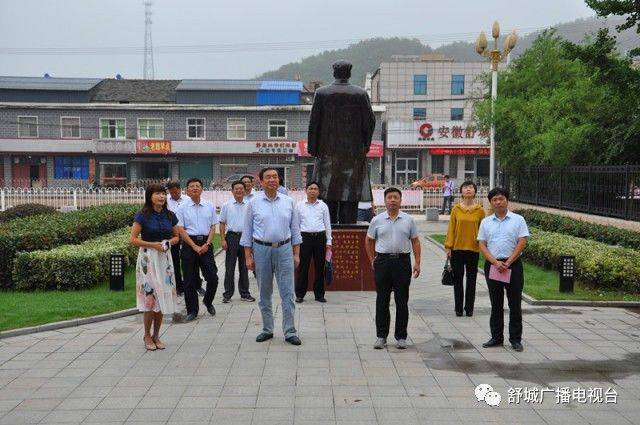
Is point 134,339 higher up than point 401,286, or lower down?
lower down

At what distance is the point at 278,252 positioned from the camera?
615 cm

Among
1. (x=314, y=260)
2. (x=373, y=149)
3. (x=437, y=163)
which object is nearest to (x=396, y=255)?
(x=314, y=260)

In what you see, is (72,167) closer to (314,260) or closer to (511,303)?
(314,260)

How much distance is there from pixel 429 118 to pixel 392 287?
37.5 metres

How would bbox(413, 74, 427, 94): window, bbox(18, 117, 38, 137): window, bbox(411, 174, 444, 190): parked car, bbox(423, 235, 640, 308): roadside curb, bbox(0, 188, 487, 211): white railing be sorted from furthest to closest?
1. bbox(413, 74, 427, 94): window
2. bbox(18, 117, 38, 137): window
3. bbox(411, 174, 444, 190): parked car
4. bbox(0, 188, 487, 211): white railing
5. bbox(423, 235, 640, 308): roadside curb

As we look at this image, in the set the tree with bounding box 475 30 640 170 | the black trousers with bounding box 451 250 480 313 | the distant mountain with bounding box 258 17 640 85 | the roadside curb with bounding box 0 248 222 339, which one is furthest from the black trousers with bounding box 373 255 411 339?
the distant mountain with bounding box 258 17 640 85

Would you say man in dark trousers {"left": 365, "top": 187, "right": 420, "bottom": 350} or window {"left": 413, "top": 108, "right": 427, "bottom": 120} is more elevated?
window {"left": 413, "top": 108, "right": 427, "bottom": 120}

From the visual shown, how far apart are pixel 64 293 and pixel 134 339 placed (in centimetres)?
277

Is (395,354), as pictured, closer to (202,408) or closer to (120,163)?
(202,408)

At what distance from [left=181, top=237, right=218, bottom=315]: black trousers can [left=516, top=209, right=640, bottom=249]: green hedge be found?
8194mm

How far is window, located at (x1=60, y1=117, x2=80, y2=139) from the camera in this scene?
35.7m

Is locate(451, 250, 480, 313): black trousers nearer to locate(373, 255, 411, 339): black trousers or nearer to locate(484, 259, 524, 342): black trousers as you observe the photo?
locate(484, 259, 524, 342): black trousers

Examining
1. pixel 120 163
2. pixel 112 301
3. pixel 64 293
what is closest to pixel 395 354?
pixel 112 301

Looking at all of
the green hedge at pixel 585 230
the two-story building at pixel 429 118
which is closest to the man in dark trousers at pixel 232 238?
the green hedge at pixel 585 230
